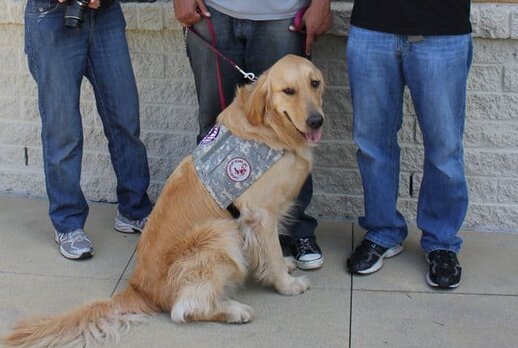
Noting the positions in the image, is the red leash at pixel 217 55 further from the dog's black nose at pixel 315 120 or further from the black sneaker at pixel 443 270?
the black sneaker at pixel 443 270

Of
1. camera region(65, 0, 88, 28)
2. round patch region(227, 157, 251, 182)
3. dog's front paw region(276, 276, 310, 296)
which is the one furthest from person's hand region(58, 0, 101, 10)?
dog's front paw region(276, 276, 310, 296)

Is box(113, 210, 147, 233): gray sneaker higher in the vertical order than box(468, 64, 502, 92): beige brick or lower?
lower

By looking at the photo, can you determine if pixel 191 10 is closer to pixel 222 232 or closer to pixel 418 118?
pixel 222 232

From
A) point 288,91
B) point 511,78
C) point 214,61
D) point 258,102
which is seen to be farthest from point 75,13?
point 511,78

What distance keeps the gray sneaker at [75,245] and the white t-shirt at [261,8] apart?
1551mm

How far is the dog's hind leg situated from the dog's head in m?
0.56

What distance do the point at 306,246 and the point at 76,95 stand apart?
5.04ft

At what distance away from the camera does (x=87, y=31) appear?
4777 mm

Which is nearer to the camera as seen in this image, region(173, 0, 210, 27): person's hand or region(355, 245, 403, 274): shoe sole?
region(173, 0, 210, 27): person's hand

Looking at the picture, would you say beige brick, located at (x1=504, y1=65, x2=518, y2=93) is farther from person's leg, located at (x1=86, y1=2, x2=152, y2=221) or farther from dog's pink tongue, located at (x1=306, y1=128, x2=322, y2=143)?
person's leg, located at (x1=86, y1=2, x2=152, y2=221)

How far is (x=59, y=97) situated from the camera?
4750mm

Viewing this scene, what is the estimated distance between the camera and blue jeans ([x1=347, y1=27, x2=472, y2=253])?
4270 mm

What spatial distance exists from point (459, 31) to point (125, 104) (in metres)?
1.93

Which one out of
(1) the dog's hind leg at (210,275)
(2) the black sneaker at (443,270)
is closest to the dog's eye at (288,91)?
(1) the dog's hind leg at (210,275)
